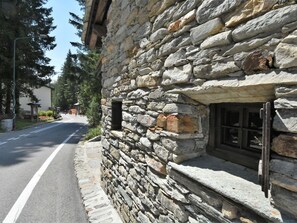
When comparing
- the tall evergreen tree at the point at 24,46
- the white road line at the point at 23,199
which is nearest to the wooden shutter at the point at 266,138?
the white road line at the point at 23,199

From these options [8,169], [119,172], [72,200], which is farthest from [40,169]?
[119,172]

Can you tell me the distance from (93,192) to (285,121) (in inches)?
183

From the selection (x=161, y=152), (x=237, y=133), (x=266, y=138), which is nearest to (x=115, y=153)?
(x=161, y=152)

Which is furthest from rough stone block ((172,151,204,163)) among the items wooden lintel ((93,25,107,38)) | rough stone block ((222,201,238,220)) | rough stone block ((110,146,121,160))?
wooden lintel ((93,25,107,38))

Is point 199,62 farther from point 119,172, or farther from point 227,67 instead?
point 119,172

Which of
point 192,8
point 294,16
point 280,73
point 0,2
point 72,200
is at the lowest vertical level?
point 72,200

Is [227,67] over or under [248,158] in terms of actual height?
over

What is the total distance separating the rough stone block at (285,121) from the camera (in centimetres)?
133

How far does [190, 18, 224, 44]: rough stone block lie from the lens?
1828 mm

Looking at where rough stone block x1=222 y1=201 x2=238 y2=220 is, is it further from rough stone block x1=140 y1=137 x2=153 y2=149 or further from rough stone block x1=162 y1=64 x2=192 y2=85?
rough stone block x1=140 y1=137 x2=153 y2=149

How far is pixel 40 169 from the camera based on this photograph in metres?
7.38

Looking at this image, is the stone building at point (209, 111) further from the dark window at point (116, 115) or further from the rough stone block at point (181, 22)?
the dark window at point (116, 115)

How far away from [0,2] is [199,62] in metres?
22.7

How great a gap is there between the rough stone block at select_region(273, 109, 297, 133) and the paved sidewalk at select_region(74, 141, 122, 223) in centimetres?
323
